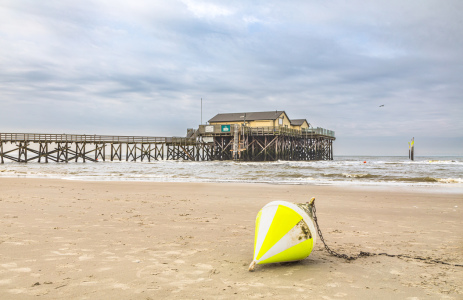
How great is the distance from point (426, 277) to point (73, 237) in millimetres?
4795

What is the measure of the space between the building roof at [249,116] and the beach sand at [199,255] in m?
45.4

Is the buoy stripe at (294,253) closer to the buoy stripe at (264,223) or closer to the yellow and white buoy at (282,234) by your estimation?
the yellow and white buoy at (282,234)

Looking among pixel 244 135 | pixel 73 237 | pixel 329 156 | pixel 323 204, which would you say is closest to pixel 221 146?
pixel 244 135

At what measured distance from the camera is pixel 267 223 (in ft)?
13.5

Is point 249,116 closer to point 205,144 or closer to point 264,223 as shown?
point 205,144

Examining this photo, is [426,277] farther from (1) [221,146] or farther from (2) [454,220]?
(1) [221,146]

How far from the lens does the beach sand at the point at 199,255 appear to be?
11.4 ft

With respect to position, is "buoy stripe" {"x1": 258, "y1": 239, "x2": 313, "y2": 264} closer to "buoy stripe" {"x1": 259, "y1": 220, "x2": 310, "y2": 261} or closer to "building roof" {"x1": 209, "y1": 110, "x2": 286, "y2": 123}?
"buoy stripe" {"x1": 259, "y1": 220, "x2": 310, "y2": 261}

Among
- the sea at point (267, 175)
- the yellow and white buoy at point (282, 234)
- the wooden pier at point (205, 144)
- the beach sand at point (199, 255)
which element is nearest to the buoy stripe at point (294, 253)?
the yellow and white buoy at point (282, 234)

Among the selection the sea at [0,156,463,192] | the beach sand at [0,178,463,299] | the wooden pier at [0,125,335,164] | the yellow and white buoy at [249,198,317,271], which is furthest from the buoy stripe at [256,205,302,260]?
the wooden pier at [0,125,335,164]

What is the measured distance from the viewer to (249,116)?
182 feet

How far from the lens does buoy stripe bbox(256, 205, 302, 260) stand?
4031mm

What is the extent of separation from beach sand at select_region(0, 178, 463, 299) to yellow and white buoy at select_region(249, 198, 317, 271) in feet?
0.56

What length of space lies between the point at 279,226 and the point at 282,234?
9 centimetres
